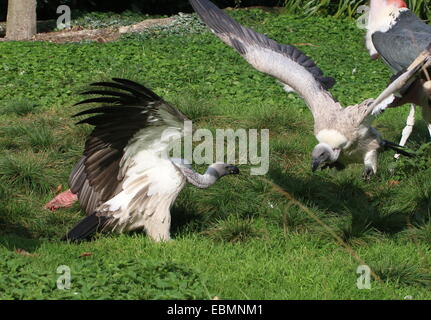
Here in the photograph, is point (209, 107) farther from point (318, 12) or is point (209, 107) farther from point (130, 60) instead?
point (318, 12)

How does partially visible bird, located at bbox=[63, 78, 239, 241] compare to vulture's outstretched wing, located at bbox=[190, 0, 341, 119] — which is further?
vulture's outstretched wing, located at bbox=[190, 0, 341, 119]

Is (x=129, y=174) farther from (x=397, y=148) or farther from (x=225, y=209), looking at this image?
(x=397, y=148)

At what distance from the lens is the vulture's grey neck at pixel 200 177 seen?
232 inches

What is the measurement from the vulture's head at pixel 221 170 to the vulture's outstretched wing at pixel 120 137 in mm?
538

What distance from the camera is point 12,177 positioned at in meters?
6.60

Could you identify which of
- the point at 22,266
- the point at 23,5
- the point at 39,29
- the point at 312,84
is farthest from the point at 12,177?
the point at 39,29

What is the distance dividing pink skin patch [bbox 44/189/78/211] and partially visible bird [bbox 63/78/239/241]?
1.06 feet

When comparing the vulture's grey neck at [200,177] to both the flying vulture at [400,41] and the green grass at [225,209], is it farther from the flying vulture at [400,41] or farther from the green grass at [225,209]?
the flying vulture at [400,41]

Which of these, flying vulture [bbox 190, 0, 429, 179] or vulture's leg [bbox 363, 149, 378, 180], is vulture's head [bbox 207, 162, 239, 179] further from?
vulture's leg [bbox 363, 149, 378, 180]

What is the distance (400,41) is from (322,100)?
1760 millimetres

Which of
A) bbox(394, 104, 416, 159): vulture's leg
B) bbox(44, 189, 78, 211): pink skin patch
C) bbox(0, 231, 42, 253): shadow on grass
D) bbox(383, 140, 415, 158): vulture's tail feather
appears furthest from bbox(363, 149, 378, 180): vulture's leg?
bbox(0, 231, 42, 253): shadow on grass

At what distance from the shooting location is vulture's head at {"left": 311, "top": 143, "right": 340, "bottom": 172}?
5556 millimetres

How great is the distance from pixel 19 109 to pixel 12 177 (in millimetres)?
1519

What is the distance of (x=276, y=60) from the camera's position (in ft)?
20.0
